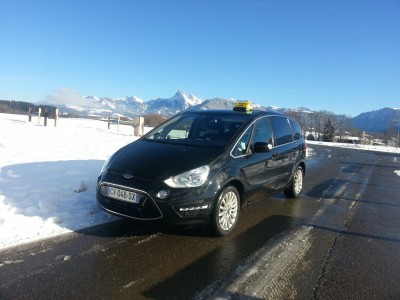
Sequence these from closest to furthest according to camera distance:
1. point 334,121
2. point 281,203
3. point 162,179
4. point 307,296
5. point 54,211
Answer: point 307,296, point 162,179, point 54,211, point 281,203, point 334,121

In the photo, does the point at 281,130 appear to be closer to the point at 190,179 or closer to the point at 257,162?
the point at 257,162

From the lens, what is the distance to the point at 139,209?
4.23m

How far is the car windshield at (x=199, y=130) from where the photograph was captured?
5277mm

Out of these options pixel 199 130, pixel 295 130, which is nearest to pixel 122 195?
pixel 199 130

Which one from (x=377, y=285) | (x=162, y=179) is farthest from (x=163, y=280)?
(x=377, y=285)

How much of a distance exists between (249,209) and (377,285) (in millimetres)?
2895

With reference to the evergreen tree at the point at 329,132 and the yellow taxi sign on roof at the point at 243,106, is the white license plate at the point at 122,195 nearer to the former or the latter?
the yellow taxi sign on roof at the point at 243,106

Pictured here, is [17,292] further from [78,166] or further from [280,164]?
[78,166]

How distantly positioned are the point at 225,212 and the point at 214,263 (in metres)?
0.99

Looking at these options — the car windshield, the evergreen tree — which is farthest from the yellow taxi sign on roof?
the evergreen tree

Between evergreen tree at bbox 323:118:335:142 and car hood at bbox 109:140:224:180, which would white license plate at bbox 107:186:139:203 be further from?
evergreen tree at bbox 323:118:335:142

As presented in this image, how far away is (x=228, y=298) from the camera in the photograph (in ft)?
10.1

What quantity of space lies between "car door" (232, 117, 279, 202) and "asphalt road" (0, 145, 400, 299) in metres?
0.54

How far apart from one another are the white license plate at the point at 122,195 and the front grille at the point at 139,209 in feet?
0.16
